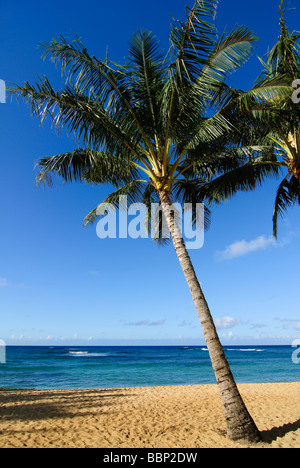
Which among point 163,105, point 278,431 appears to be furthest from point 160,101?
point 278,431

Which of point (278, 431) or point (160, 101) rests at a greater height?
point (160, 101)

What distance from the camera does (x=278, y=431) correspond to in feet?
19.3

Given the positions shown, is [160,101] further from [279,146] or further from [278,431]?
[278,431]

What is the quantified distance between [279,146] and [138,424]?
836cm

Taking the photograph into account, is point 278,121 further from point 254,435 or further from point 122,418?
point 122,418

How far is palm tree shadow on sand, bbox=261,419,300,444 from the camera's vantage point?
17.7ft

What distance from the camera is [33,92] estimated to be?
6859 millimetres

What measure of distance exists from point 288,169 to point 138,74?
4724 millimetres

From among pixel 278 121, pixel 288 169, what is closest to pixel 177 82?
pixel 278 121

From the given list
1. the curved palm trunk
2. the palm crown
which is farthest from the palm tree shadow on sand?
the palm crown

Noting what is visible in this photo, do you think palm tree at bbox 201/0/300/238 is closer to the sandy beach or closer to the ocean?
the sandy beach

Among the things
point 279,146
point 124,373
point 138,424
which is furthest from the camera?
point 124,373

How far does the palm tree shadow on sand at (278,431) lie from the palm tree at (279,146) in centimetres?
563

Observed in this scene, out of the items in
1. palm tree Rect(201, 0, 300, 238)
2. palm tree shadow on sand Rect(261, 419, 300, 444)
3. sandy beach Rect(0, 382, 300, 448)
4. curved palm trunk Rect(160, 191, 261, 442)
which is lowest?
sandy beach Rect(0, 382, 300, 448)
